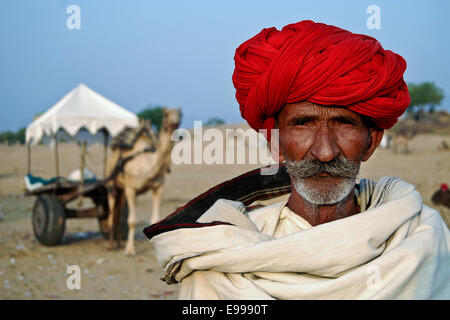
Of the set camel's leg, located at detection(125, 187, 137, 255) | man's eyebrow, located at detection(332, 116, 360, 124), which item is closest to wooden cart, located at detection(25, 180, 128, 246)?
camel's leg, located at detection(125, 187, 137, 255)

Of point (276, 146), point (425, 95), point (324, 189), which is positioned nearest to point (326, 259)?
point (324, 189)

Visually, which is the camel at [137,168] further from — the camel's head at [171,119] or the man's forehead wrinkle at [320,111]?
the man's forehead wrinkle at [320,111]

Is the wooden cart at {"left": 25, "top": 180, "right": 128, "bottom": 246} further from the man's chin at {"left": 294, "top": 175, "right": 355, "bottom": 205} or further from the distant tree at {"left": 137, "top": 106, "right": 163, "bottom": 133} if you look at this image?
the distant tree at {"left": 137, "top": 106, "right": 163, "bottom": 133}

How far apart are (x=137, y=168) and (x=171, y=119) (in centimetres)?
118

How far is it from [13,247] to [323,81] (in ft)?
28.6

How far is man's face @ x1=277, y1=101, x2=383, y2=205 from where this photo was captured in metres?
2.07

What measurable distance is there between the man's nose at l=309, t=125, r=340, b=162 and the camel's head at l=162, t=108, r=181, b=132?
21.7 ft

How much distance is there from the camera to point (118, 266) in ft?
26.5

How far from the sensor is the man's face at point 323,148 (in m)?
2.07

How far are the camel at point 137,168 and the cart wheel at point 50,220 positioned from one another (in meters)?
0.91

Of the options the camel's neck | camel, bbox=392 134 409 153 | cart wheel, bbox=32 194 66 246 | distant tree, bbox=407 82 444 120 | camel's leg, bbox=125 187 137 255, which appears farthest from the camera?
distant tree, bbox=407 82 444 120

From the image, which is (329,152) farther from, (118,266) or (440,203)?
(440,203)

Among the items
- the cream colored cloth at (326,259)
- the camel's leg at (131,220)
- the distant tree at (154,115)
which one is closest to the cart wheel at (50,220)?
the camel's leg at (131,220)
